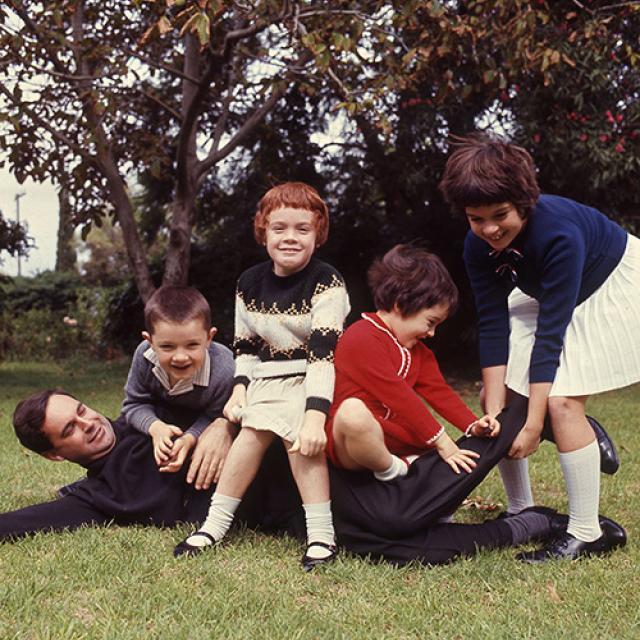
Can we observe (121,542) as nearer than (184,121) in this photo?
Yes

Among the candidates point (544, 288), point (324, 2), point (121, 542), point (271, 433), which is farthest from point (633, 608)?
Result: point (324, 2)

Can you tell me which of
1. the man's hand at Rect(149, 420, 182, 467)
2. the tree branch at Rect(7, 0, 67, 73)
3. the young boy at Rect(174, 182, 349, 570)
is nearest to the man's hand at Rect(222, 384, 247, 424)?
the young boy at Rect(174, 182, 349, 570)

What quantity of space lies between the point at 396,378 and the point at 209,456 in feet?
2.71

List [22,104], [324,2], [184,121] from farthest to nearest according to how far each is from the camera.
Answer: [184,121] < [324,2] < [22,104]

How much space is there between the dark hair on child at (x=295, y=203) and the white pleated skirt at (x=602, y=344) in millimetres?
936

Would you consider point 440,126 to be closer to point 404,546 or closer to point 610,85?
point 610,85

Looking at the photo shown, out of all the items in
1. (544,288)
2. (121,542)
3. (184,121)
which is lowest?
(121,542)

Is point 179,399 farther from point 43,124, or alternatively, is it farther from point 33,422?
point 43,124

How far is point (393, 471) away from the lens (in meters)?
3.17

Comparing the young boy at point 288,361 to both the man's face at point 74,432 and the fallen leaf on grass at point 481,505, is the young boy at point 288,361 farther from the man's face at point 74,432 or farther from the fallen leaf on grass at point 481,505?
the fallen leaf on grass at point 481,505

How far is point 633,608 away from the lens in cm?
258

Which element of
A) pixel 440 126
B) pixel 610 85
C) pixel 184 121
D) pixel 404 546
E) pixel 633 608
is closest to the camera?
pixel 633 608

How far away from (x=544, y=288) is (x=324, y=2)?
6.09 meters

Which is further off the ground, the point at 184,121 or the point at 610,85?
the point at 610,85
